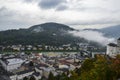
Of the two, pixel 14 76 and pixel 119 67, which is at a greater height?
pixel 119 67

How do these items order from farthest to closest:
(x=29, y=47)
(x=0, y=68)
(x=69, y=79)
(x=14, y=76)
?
1. (x=29, y=47)
2. (x=0, y=68)
3. (x=14, y=76)
4. (x=69, y=79)

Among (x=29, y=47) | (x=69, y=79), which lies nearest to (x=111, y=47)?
(x=69, y=79)

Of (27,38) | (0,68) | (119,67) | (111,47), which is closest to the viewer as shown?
(119,67)

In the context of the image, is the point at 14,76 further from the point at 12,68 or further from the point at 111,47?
the point at 111,47

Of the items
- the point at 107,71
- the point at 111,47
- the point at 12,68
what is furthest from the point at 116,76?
the point at 12,68

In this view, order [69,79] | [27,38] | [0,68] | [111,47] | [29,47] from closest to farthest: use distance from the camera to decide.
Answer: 1. [69,79]
2. [111,47]
3. [0,68]
4. [29,47]
5. [27,38]

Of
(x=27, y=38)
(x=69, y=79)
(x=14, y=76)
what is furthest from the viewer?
(x=27, y=38)

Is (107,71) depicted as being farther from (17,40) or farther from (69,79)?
(17,40)

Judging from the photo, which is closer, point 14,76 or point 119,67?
point 119,67

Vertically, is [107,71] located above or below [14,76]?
above
